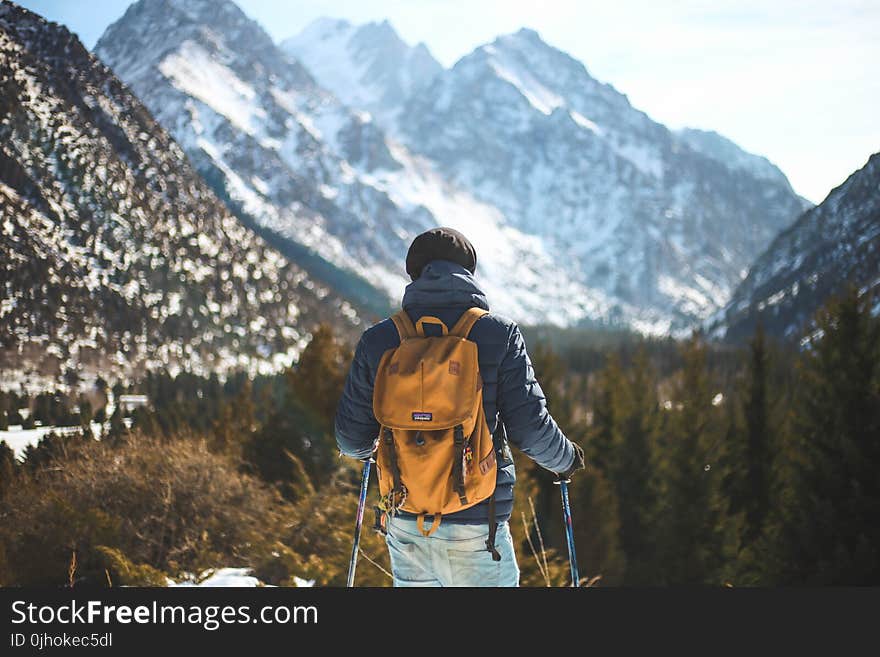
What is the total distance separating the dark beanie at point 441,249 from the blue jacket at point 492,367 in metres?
0.06

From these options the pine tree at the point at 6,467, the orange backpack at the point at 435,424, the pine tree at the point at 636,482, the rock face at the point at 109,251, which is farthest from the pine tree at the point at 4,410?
the pine tree at the point at 636,482

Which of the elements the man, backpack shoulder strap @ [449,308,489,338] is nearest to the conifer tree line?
the man

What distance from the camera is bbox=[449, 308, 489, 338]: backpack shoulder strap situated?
3.98 m

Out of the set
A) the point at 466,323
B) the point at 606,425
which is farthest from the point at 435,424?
the point at 606,425

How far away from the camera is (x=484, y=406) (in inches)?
161

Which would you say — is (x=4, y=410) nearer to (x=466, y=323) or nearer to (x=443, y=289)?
(x=443, y=289)

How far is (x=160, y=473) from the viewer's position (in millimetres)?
8945

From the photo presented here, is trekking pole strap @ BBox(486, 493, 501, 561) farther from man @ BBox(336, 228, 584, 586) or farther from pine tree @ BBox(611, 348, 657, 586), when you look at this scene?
pine tree @ BBox(611, 348, 657, 586)

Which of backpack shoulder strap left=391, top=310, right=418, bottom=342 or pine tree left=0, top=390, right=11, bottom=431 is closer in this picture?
backpack shoulder strap left=391, top=310, right=418, bottom=342

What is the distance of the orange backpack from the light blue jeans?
74mm

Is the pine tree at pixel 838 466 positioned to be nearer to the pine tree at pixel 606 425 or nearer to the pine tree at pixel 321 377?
the pine tree at pixel 321 377

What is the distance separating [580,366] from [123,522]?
15738 centimetres

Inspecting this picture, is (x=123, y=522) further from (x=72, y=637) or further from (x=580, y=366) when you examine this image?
(x=580, y=366)

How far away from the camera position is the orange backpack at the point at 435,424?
3873 mm
